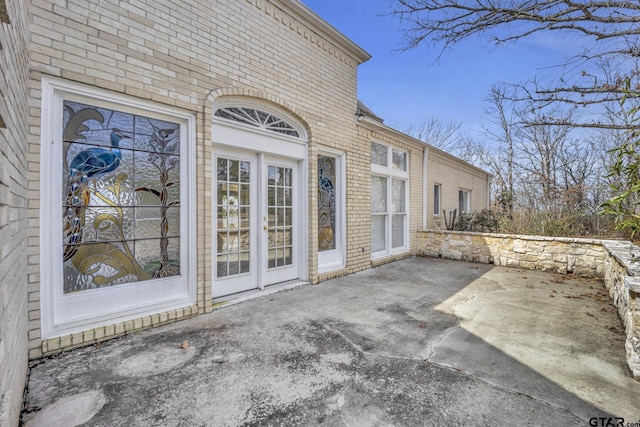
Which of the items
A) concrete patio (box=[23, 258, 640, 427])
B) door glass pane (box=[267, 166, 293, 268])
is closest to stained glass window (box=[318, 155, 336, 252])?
door glass pane (box=[267, 166, 293, 268])

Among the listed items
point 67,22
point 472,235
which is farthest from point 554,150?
point 67,22

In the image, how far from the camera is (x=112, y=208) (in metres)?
2.98

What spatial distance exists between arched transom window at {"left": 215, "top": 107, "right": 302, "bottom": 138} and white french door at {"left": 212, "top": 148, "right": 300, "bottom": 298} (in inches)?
17.7

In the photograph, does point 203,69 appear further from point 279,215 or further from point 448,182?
point 448,182

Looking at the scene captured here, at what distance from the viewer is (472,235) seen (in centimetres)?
713

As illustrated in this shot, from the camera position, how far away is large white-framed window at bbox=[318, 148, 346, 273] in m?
5.38

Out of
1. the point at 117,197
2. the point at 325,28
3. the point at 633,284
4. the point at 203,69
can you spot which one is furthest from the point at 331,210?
the point at 633,284

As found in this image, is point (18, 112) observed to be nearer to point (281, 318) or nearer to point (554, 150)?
point (281, 318)

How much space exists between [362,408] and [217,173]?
3.37 metres

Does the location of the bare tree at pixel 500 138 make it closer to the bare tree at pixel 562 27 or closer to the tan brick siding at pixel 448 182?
the tan brick siding at pixel 448 182

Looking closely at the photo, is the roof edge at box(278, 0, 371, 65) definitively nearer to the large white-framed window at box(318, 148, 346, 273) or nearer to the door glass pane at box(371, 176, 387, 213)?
the large white-framed window at box(318, 148, 346, 273)

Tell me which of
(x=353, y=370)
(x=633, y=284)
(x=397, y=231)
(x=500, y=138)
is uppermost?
(x=500, y=138)

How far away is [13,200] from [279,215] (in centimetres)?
330

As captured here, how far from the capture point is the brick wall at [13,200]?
1292 mm
